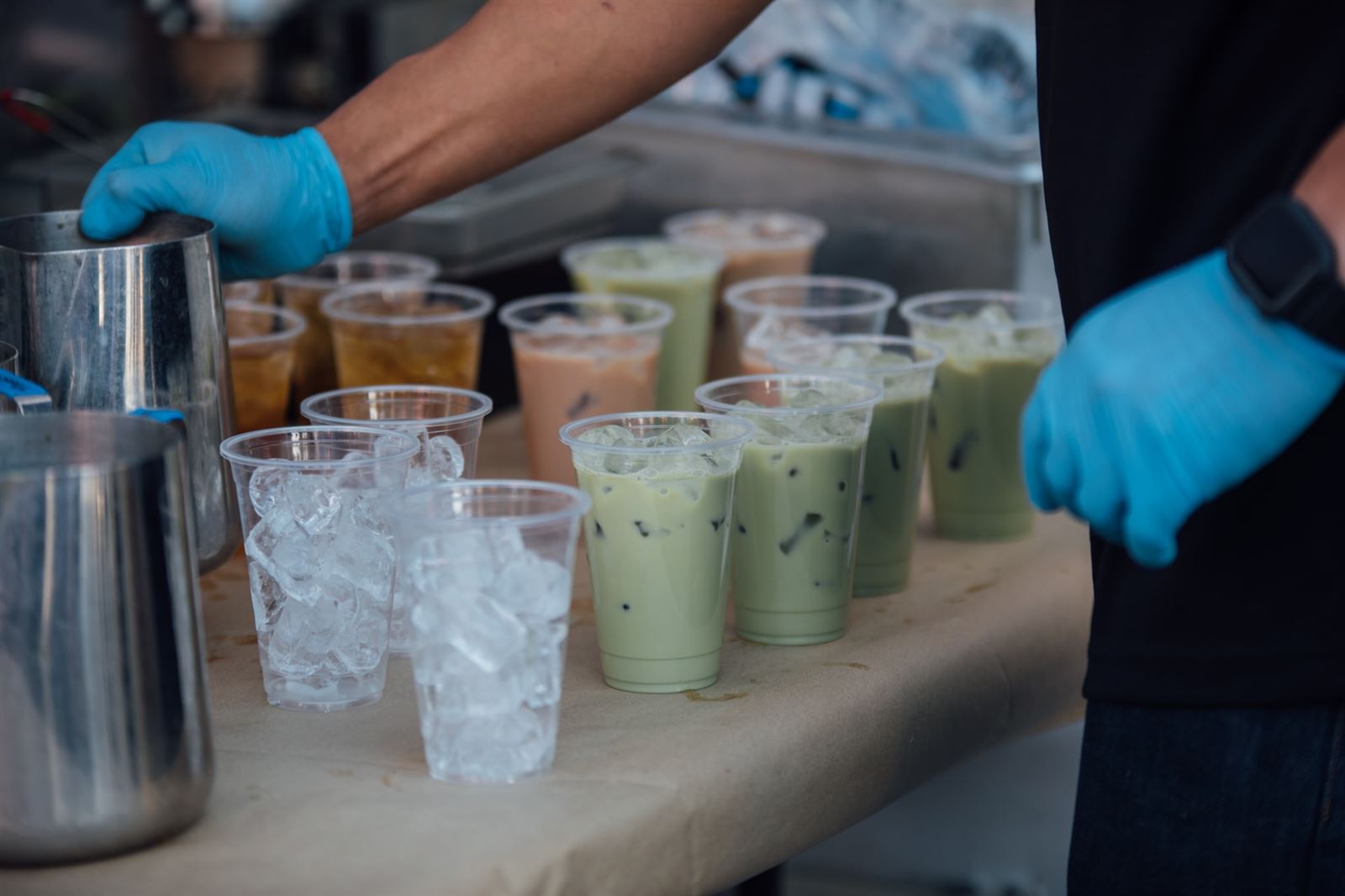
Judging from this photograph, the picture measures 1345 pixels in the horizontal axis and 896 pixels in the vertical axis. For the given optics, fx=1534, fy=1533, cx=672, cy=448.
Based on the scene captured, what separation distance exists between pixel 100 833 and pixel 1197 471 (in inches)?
33.5

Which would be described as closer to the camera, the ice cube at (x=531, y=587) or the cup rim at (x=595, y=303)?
the ice cube at (x=531, y=587)

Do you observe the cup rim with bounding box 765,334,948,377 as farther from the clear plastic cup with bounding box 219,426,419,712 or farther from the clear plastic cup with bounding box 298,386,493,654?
the clear plastic cup with bounding box 219,426,419,712

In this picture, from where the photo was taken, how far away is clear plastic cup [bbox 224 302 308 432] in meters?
1.93

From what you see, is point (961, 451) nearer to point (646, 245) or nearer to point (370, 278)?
point (646, 245)

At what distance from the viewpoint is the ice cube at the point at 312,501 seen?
1373mm

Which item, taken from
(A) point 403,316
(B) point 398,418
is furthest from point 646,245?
(B) point 398,418

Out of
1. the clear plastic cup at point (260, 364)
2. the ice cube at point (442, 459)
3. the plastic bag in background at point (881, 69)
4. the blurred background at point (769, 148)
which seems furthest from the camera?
the plastic bag in background at point (881, 69)

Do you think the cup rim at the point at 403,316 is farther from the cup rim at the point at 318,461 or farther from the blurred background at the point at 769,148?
the cup rim at the point at 318,461

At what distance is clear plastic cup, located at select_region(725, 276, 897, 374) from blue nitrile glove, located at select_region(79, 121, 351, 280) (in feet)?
1.99

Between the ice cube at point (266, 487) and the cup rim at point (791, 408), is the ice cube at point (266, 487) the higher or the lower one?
the lower one

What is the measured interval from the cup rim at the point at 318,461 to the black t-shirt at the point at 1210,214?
638mm

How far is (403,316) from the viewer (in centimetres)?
212

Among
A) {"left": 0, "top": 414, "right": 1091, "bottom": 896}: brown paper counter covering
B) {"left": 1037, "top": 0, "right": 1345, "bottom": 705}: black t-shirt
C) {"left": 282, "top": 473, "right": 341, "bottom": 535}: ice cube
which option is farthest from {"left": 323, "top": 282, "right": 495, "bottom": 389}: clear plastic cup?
{"left": 1037, "top": 0, "right": 1345, "bottom": 705}: black t-shirt

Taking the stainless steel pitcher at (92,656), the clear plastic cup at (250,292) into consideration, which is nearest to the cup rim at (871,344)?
the clear plastic cup at (250,292)
